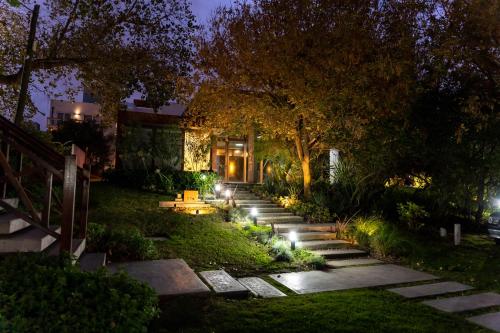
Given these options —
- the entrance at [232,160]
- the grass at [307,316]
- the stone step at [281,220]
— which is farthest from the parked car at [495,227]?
the entrance at [232,160]

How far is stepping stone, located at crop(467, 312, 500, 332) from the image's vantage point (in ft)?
16.6

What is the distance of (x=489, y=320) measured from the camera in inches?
209

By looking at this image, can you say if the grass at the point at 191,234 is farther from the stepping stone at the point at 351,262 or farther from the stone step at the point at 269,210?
the stone step at the point at 269,210

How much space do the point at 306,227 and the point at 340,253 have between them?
77.4 inches

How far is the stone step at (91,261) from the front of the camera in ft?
17.6

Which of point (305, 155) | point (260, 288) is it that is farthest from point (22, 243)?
point (305, 155)

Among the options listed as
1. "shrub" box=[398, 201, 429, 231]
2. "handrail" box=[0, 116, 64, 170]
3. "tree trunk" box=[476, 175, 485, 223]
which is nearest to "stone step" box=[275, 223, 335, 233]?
"shrub" box=[398, 201, 429, 231]

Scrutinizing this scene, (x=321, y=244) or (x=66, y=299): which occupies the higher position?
(x=66, y=299)

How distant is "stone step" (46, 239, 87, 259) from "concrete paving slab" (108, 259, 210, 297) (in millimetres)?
622

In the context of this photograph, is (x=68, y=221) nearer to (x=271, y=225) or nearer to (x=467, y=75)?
(x=271, y=225)

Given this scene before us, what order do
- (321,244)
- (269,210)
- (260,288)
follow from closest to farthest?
(260,288) < (321,244) < (269,210)

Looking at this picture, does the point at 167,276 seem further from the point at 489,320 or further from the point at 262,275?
the point at 489,320

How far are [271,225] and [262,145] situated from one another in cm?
786

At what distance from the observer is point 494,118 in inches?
414
